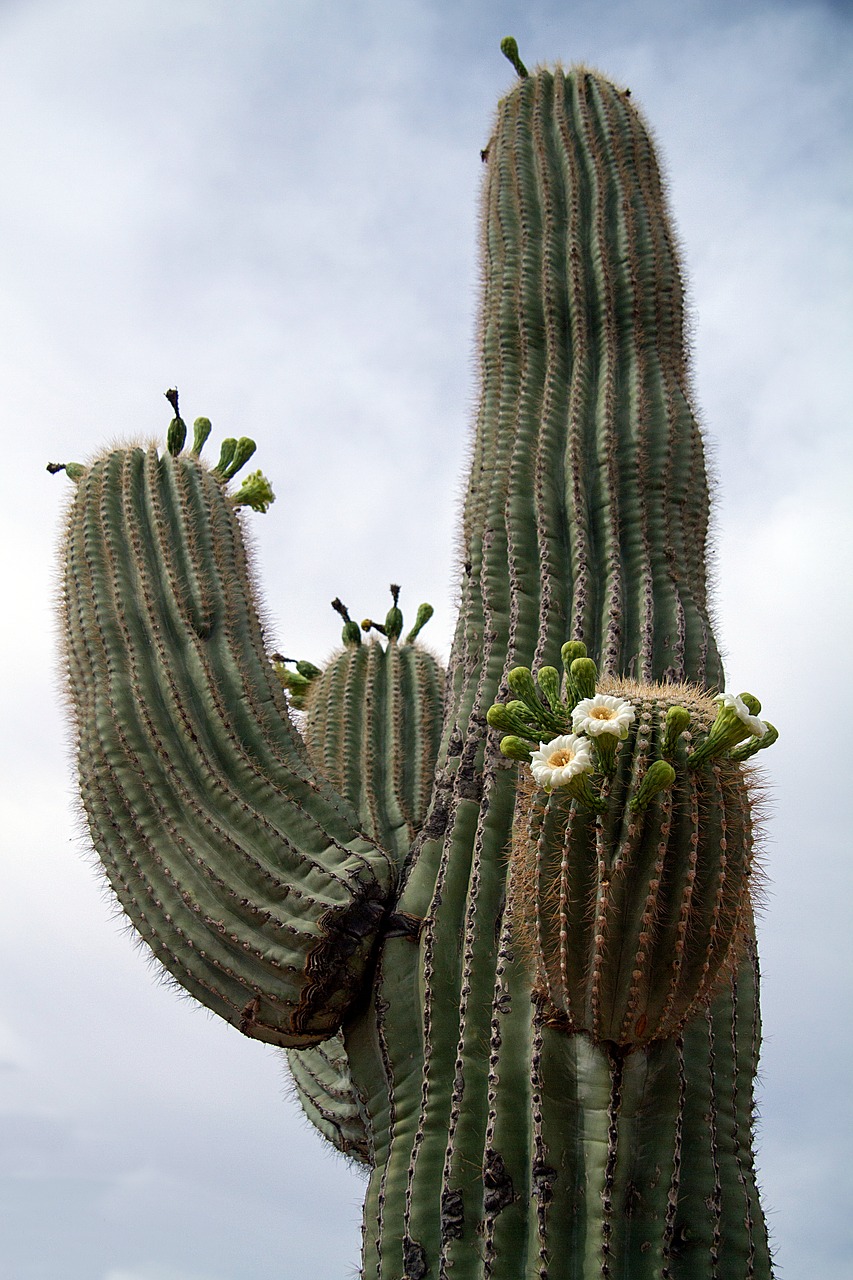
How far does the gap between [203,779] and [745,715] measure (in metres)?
1.88

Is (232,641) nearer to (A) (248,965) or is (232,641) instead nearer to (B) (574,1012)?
(A) (248,965)

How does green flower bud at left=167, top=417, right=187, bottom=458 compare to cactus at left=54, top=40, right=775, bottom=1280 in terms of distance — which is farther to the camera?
green flower bud at left=167, top=417, right=187, bottom=458

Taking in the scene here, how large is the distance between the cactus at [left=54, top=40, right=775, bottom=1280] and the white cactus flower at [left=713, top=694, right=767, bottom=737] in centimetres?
1

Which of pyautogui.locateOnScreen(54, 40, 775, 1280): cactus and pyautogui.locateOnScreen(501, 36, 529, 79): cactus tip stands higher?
pyautogui.locateOnScreen(501, 36, 529, 79): cactus tip

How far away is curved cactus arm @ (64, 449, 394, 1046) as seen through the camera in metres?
3.61

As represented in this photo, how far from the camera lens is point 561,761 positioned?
275 centimetres

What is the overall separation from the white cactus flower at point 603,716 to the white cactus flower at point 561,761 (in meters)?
0.03

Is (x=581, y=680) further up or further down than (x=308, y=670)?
further down

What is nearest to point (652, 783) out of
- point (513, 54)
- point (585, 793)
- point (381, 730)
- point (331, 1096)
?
point (585, 793)

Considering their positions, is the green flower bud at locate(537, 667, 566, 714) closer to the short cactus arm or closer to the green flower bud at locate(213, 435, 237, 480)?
the short cactus arm

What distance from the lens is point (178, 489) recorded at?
4555mm

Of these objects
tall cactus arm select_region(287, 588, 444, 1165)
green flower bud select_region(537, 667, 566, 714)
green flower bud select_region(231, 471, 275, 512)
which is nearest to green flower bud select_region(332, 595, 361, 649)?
tall cactus arm select_region(287, 588, 444, 1165)

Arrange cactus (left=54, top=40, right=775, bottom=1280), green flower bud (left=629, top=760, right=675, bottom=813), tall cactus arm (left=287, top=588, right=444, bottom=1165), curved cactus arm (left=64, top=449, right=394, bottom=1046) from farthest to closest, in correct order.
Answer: tall cactus arm (left=287, top=588, right=444, bottom=1165) < curved cactus arm (left=64, top=449, right=394, bottom=1046) < cactus (left=54, top=40, right=775, bottom=1280) < green flower bud (left=629, top=760, right=675, bottom=813)

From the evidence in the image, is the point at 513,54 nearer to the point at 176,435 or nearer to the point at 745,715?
the point at 176,435
